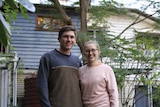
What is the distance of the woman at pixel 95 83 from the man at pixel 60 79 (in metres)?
0.07

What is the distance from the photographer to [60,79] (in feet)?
8.30

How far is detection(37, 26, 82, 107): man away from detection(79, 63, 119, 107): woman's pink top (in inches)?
2.5

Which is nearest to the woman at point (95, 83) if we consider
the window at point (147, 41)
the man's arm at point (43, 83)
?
the man's arm at point (43, 83)

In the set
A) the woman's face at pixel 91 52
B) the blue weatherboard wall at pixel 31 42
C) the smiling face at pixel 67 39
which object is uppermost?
the smiling face at pixel 67 39

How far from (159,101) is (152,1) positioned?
2.51m

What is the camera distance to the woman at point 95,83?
2598 mm

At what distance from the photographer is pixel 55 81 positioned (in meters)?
2.55

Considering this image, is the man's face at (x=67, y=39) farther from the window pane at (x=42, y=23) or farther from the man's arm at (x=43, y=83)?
the window pane at (x=42, y=23)

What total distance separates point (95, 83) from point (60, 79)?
0.89ft

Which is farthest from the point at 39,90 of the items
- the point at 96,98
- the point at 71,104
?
the point at 96,98

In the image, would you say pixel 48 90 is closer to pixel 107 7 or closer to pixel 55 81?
pixel 55 81

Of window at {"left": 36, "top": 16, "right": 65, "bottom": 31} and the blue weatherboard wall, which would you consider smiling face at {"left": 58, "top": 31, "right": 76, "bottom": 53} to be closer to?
window at {"left": 36, "top": 16, "right": 65, "bottom": 31}

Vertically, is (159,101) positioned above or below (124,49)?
below

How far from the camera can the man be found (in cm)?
253
